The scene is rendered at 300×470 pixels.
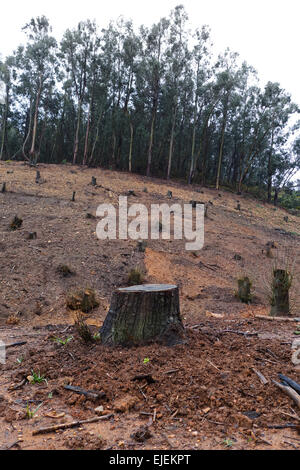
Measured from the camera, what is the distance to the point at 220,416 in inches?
91.9

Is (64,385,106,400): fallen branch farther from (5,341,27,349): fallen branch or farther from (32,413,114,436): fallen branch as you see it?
(5,341,27,349): fallen branch

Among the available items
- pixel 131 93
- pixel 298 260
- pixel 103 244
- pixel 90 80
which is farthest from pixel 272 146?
pixel 103 244

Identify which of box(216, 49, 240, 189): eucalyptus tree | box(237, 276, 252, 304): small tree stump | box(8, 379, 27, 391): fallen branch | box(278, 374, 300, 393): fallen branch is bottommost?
box(237, 276, 252, 304): small tree stump

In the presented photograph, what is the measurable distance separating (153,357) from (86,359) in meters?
0.65

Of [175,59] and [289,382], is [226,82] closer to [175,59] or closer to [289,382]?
[175,59]

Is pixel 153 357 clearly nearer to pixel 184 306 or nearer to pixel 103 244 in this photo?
pixel 184 306

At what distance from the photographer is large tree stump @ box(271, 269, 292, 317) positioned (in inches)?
217

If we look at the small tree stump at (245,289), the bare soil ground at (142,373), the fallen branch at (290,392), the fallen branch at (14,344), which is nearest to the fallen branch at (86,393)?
the bare soil ground at (142,373)

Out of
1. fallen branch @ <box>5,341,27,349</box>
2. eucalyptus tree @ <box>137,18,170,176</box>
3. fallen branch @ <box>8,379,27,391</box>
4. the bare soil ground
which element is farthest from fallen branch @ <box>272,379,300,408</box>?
eucalyptus tree @ <box>137,18,170,176</box>

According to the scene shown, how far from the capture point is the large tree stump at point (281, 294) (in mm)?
5508

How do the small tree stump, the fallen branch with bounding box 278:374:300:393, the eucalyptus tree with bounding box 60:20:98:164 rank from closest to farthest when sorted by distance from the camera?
the fallen branch with bounding box 278:374:300:393 → the small tree stump → the eucalyptus tree with bounding box 60:20:98:164

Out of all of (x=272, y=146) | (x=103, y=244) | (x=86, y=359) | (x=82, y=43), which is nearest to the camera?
(x=86, y=359)

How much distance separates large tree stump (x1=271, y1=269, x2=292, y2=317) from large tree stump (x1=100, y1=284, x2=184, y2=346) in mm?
2635

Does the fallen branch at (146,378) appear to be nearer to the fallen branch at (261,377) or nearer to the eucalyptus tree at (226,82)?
the fallen branch at (261,377)
